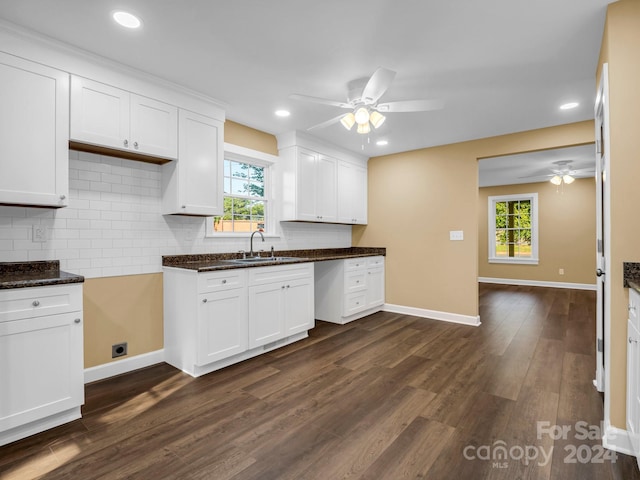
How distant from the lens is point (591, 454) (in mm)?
1878

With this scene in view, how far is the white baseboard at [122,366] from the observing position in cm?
276

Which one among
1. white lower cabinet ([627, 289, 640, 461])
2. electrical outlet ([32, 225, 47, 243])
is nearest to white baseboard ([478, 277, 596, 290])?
white lower cabinet ([627, 289, 640, 461])

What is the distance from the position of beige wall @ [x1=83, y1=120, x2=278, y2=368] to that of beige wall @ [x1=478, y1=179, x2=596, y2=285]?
8235 mm

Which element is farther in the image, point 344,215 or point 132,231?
point 344,215

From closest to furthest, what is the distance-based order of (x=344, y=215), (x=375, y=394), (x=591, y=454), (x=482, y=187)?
(x=591, y=454), (x=375, y=394), (x=344, y=215), (x=482, y=187)

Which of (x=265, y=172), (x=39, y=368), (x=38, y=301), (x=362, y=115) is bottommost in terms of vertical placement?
(x=39, y=368)

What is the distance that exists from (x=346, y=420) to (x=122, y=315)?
7.05 ft

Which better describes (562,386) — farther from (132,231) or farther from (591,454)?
(132,231)

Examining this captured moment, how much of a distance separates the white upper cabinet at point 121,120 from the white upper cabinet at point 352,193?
2.66 m

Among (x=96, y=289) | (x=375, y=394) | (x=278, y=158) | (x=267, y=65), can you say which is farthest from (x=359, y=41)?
(x=96, y=289)

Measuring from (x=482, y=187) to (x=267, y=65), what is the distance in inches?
305

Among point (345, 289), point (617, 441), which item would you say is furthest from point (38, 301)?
point (617, 441)

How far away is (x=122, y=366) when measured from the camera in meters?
2.95

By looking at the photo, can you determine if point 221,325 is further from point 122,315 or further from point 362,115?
point 362,115
